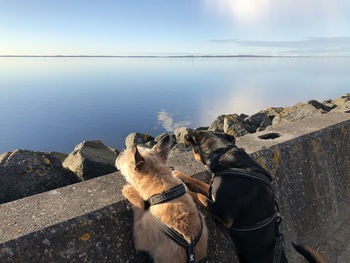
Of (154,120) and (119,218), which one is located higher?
(119,218)

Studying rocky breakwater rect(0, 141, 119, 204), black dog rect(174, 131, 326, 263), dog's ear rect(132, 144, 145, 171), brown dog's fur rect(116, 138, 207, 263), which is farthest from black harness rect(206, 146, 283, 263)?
rocky breakwater rect(0, 141, 119, 204)

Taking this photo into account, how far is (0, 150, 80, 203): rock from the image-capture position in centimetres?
264

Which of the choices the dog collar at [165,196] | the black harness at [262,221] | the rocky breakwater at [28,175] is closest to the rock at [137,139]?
the rocky breakwater at [28,175]

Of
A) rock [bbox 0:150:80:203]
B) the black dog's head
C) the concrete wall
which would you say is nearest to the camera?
the concrete wall

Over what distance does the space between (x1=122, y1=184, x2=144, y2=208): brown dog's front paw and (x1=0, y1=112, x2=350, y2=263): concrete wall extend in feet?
0.22

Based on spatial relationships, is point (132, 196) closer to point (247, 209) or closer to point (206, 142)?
point (247, 209)

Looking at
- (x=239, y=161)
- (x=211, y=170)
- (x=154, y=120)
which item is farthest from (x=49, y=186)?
(x=154, y=120)

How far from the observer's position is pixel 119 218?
201cm

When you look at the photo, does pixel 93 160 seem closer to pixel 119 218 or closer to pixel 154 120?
pixel 119 218

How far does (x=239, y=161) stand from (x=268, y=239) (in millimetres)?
875

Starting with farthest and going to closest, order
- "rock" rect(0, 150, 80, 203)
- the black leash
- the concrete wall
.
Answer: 1. "rock" rect(0, 150, 80, 203)
2. the black leash
3. the concrete wall

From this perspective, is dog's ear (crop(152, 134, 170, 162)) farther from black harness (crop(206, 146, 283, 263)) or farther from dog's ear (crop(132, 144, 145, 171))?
black harness (crop(206, 146, 283, 263))

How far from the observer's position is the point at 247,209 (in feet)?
8.09

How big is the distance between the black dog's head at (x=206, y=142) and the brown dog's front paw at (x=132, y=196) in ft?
3.82
